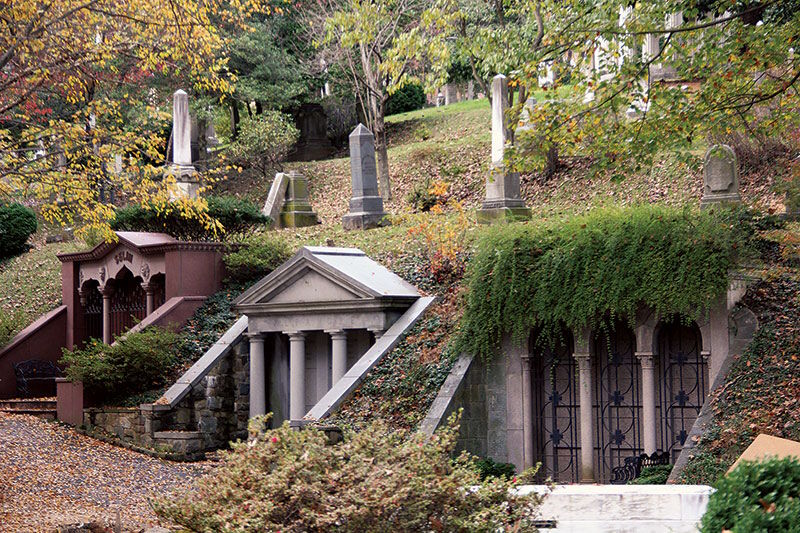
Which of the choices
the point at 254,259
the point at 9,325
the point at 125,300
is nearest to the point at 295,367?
the point at 254,259

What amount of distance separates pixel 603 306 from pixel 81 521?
21.9 feet

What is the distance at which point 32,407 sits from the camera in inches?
728

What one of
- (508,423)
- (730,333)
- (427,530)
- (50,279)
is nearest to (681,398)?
(730,333)

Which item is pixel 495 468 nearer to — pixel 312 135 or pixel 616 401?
pixel 616 401

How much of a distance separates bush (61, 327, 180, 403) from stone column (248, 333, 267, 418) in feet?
5.53

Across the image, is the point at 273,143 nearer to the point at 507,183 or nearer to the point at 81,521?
the point at 507,183

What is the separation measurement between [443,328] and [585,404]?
237cm

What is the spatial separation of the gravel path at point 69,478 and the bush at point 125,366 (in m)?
0.89

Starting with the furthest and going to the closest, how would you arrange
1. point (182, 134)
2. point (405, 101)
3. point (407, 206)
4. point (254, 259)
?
point (405, 101), point (407, 206), point (182, 134), point (254, 259)

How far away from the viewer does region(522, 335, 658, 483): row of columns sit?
1350cm

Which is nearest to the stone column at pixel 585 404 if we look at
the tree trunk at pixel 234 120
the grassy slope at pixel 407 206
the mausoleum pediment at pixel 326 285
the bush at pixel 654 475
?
the bush at pixel 654 475

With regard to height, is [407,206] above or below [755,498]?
above

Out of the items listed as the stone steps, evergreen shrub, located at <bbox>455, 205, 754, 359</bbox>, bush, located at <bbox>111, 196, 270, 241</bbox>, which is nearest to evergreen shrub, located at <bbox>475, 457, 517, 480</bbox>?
evergreen shrub, located at <bbox>455, 205, 754, 359</bbox>

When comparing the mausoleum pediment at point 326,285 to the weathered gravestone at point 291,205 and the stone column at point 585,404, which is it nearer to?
the stone column at point 585,404
